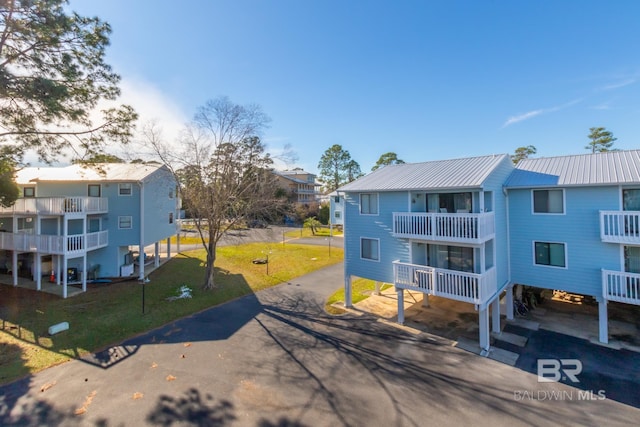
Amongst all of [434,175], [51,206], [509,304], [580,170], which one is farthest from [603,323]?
[51,206]

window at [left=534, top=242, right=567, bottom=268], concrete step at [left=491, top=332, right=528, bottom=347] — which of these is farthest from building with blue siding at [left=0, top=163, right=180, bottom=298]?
window at [left=534, top=242, right=567, bottom=268]

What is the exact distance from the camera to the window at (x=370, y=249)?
1390 centimetres

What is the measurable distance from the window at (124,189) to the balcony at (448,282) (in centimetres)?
1899

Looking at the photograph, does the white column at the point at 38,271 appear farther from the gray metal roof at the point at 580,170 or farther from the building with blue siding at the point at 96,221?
the gray metal roof at the point at 580,170

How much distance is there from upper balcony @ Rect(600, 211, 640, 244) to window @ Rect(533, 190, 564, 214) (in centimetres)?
139

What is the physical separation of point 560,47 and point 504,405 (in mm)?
16974

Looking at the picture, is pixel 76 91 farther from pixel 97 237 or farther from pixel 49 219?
pixel 49 219

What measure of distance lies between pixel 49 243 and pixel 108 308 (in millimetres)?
6128

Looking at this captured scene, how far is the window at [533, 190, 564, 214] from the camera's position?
38.3ft

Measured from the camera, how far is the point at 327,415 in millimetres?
7035

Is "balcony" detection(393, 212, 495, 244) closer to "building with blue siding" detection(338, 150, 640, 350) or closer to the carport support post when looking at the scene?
"building with blue siding" detection(338, 150, 640, 350)

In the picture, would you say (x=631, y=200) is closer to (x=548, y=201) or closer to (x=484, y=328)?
(x=548, y=201)

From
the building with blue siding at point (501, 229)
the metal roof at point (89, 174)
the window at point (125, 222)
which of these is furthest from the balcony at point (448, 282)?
the window at point (125, 222)

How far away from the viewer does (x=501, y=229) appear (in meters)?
12.7
